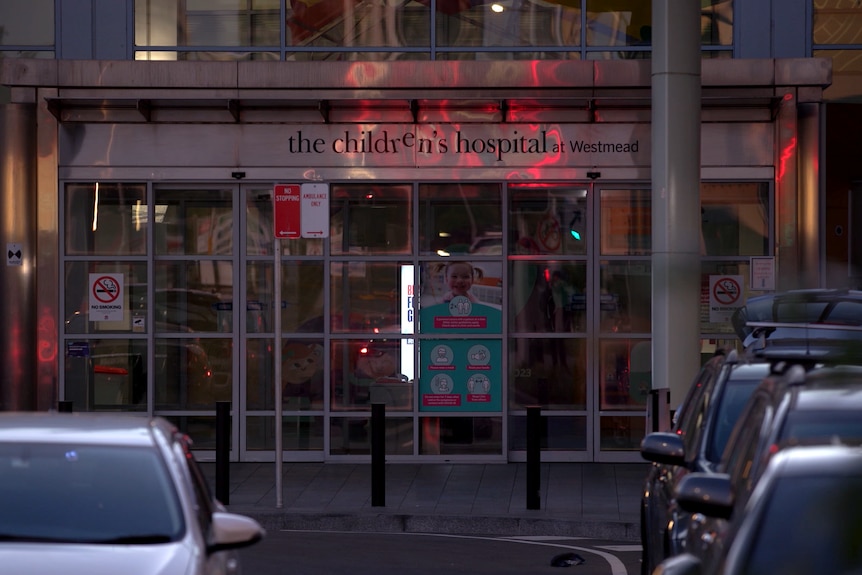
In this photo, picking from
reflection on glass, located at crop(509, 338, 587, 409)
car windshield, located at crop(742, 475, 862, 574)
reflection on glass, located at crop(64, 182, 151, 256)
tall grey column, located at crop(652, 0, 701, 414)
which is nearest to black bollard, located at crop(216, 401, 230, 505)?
reflection on glass, located at crop(64, 182, 151, 256)

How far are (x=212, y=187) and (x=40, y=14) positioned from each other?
3.23 metres

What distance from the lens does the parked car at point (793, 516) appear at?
135 centimetres

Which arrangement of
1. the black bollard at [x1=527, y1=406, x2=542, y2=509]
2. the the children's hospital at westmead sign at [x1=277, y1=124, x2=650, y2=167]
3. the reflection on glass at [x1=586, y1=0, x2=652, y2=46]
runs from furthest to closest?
the reflection on glass at [x1=586, y1=0, x2=652, y2=46]
the the children's hospital at westmead sign at [x1=277, y1=124, x2=650, y2=167]
the black bollard at [x1=527, y1=406, x2=542, y2=509]

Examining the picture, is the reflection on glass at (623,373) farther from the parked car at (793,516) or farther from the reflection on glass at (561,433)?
the parked car at (793,516)

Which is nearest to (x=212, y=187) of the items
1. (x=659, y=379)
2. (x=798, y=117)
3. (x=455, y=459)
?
(x=455, y=459)

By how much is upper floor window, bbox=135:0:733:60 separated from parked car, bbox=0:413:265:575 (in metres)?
11.9

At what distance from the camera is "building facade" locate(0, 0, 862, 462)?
16.1 m

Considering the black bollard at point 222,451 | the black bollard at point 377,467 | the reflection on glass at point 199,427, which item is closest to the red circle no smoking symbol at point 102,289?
the reflection on glass at point 199,427

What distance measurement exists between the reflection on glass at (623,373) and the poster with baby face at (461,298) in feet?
4.72

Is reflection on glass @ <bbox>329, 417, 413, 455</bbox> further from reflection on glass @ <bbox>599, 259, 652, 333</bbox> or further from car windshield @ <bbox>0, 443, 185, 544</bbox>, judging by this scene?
car windshield @ <bbox>0, 443, 185, 544</bbox>

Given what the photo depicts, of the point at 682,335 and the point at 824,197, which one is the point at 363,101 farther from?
the point at 824,197

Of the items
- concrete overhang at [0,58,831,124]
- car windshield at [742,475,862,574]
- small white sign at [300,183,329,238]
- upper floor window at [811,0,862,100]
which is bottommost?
car windshield at [742,475,862,574]

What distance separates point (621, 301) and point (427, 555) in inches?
265

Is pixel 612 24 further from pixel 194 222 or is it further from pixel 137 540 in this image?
pixel 137 540
